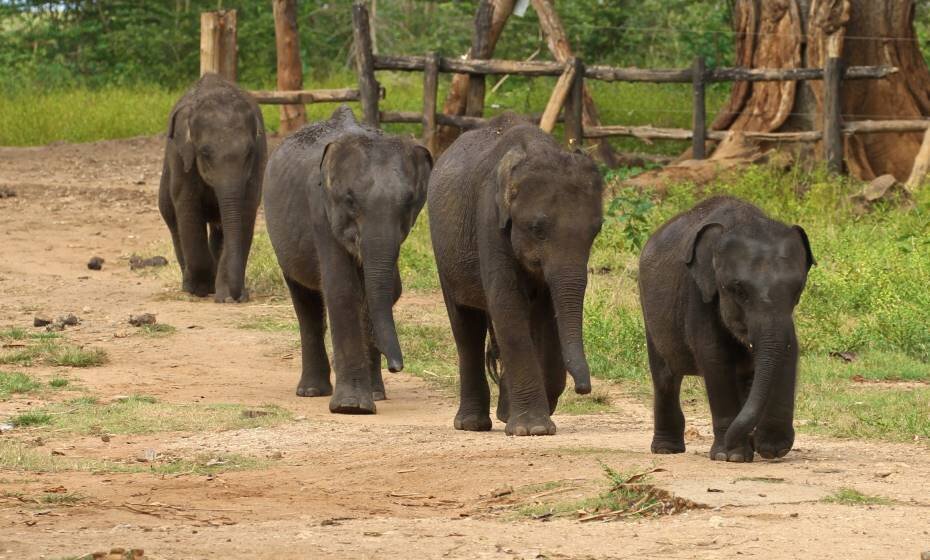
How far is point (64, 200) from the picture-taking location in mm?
21844

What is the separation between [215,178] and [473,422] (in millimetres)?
5777

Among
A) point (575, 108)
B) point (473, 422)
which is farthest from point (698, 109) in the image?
point (473, 422)

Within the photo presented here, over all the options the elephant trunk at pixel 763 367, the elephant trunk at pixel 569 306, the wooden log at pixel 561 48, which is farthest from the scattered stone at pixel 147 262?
the elephant trunk at pixel 763 367

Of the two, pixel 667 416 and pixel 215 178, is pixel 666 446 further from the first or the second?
pixel 215 178

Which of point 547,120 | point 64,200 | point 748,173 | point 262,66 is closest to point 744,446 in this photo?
point 748,173

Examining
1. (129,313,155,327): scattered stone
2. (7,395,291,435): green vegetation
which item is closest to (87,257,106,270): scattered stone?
(129,313,155,327): scattered stone

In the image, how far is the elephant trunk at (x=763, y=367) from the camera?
7566mm

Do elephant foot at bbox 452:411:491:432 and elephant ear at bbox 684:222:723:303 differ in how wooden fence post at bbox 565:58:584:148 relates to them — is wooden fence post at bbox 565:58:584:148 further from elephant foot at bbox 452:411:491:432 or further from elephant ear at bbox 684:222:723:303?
elephant ear at bbox 684:222:723:303

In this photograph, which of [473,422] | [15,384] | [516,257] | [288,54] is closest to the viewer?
[516,257]

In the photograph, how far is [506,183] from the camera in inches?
347

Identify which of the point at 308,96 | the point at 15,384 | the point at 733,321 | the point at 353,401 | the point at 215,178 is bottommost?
the point at 15,384

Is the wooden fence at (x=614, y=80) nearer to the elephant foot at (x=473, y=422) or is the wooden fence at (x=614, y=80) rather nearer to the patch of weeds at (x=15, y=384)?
the patch of weeds at (x=15, y=384)

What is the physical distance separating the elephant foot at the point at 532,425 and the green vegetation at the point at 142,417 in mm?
1443

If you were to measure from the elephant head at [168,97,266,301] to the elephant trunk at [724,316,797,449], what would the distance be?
24.6 feet
